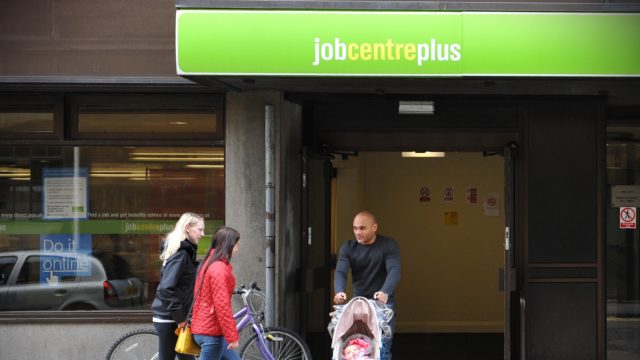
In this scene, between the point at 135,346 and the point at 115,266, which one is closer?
the point at 135,346

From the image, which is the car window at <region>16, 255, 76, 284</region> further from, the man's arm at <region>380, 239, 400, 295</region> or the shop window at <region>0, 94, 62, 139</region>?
the man's arm at <region>380, 239, 400, 295</region>

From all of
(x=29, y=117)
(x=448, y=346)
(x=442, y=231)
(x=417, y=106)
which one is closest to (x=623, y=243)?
(x=448, y=346)

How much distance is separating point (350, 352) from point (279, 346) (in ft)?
5.42

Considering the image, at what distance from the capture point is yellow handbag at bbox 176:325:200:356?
673cm

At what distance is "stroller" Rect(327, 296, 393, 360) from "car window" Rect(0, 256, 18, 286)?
3963 millimetres

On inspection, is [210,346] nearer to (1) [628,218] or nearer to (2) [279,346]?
(2) [279,346]

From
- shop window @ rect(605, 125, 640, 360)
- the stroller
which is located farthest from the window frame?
shop window @ rect(605, 125, 640, 360)

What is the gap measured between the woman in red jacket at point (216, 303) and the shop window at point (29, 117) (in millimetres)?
3150

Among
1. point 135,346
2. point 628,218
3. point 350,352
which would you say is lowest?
point 135,346

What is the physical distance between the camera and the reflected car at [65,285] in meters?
8.90

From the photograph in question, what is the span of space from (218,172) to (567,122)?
12.5 ft

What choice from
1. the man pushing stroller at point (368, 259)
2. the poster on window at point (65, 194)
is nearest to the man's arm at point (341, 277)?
the man pushing stroller at point (368, 259)

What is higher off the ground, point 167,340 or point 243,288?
point 243,288

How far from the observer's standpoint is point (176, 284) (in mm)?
6867
